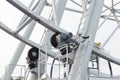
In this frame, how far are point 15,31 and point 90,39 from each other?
4694mm

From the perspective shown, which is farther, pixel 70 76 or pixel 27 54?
pixel 27 54

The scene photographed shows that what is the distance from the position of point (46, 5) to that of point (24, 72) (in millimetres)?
6851

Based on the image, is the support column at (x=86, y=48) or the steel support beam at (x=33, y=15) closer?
the support column at (x=86, y=48)

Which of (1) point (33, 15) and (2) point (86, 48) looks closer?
(2) point (86, 48)

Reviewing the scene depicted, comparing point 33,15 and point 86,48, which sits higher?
point 33,15

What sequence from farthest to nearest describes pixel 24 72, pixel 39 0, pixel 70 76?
pixel 39 0
pixel 24 72
pixel 70 76

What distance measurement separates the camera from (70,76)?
10.9 meters

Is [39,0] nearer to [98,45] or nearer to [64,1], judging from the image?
[64,1]

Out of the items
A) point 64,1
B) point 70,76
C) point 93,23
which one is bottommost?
point 70,76

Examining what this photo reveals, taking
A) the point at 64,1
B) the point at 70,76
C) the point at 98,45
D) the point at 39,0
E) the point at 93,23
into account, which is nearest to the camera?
the point at 70,76

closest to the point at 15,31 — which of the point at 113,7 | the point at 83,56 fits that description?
the point at 83,56

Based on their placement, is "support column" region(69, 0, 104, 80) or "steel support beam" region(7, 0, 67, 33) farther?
"steel support beam" region(7, 0, 67, 33)

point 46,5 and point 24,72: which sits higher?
Result: point 46,5

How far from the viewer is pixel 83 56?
11.1 m
